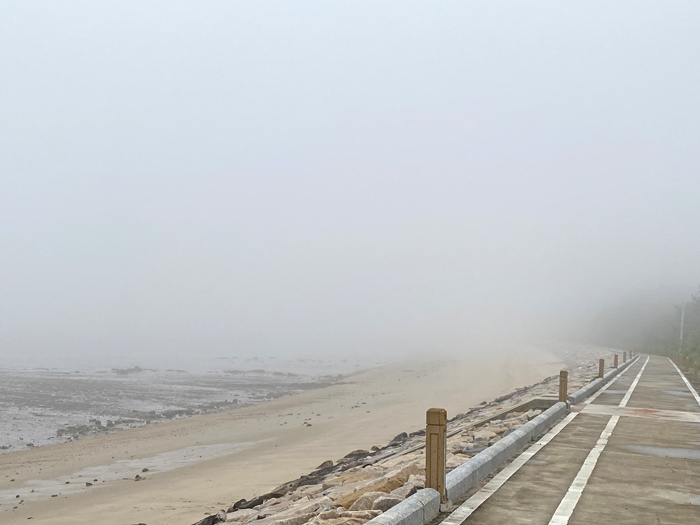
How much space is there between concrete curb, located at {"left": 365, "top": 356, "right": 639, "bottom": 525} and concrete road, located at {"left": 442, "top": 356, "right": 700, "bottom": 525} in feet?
0.62

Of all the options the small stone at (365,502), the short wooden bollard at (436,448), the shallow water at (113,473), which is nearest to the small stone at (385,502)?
the small stone at (365,502)

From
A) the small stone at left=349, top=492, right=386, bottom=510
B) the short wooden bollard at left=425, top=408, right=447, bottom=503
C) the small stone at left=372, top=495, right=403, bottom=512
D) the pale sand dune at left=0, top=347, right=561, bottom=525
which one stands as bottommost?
the pale sand dune at left=0, top=347, right=561, bottom=525

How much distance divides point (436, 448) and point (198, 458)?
50.8 ft

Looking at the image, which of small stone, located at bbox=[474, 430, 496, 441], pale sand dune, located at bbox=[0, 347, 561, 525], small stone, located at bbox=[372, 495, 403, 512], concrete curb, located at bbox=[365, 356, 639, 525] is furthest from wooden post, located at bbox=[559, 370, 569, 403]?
small stone, located at bbox=[372, 495, 403, 512]

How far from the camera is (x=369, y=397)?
1501 inches

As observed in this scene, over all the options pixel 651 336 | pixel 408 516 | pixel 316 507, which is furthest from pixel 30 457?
pixel 651 336

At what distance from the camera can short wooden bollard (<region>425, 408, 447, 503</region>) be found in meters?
6.52

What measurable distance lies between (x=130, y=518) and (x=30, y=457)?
1047 centimetres

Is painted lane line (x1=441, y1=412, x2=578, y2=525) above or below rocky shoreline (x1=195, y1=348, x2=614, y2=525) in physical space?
→ above

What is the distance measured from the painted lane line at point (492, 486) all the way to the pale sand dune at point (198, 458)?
6.68 meters

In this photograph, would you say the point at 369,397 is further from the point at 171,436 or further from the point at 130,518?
the point at 130,518

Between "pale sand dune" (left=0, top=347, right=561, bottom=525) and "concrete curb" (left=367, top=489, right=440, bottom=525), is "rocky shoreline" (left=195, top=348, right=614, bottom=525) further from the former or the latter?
"pale sand dune" (left=0, top=347, right=561, bottom=525)

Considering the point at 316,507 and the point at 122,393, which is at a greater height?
the point at 316,507

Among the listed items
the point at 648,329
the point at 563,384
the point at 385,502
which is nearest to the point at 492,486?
the point at 385,502
